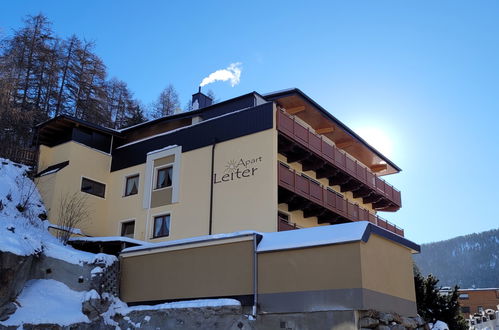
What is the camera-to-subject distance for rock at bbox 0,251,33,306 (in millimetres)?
15461

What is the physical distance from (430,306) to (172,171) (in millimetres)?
16527

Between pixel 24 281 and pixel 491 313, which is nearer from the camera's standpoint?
pixel 24 281

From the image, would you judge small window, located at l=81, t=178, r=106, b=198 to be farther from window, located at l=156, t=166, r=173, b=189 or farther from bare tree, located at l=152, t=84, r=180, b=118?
bare tree, located at l=152, t=84, r=180, b=118

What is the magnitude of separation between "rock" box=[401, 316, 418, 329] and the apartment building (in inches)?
293

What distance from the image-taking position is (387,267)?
15.5 metres

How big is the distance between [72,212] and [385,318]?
661 inches

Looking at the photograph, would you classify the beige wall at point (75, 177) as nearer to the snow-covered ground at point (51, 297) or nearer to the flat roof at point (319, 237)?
the snow-covered ground at point (51, 297)

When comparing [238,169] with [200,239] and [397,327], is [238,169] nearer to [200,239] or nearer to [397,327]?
[200,239]

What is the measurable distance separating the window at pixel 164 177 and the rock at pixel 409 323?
14.1m

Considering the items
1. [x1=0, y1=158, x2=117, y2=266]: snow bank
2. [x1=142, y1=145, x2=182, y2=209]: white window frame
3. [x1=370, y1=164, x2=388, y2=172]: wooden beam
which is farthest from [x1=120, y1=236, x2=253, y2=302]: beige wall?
[x1=370, y1=164, x2=388, y2=172]: wooden beam

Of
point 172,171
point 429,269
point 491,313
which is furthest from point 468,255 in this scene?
point 172,171

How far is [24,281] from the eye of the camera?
16547 millimetres

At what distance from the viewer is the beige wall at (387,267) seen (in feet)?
47.0

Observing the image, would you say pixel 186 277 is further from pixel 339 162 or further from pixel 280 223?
pixel 339 162
